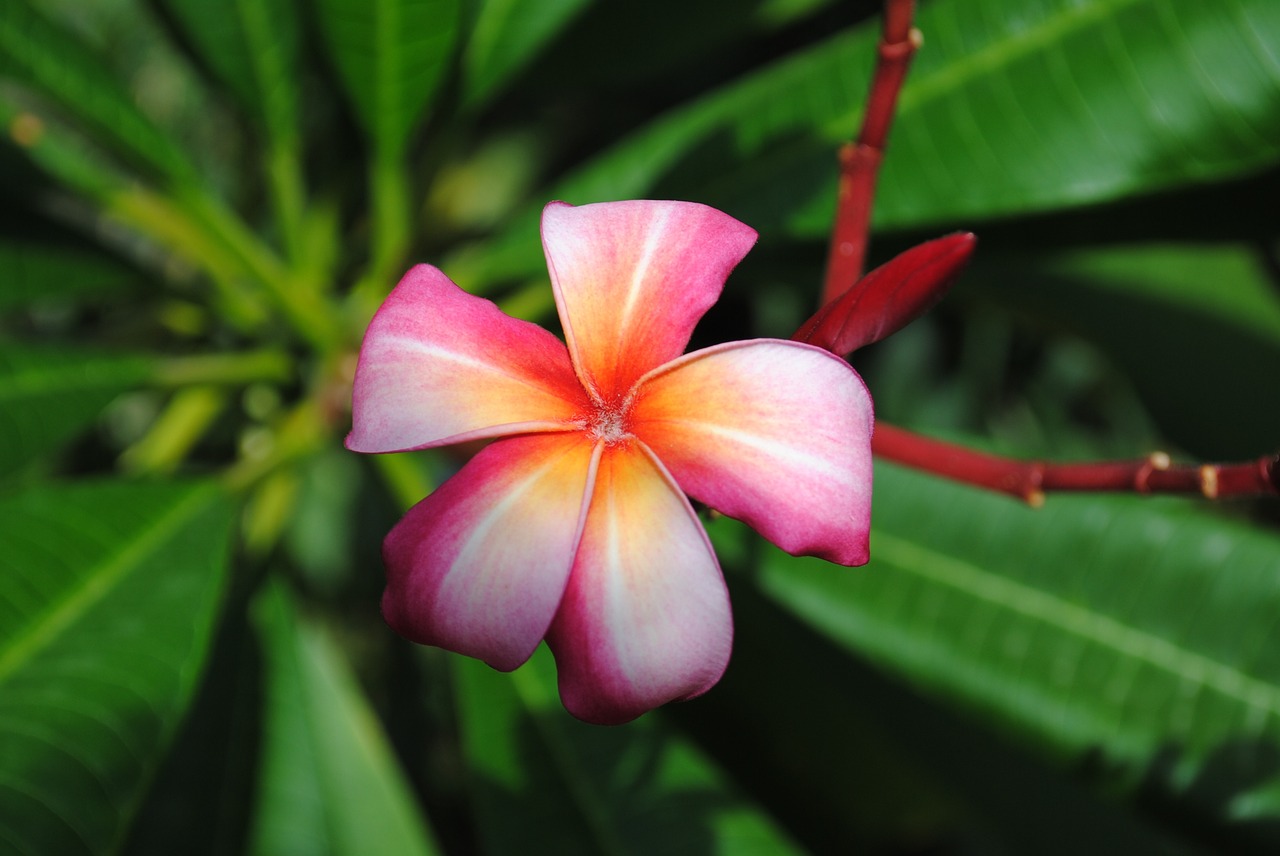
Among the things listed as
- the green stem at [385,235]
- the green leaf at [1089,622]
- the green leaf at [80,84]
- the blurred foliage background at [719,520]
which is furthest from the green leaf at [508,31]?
the green leaf at [1089,622]

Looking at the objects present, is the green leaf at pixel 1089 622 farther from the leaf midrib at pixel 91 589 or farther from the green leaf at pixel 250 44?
the green leaf at pixel 250 44

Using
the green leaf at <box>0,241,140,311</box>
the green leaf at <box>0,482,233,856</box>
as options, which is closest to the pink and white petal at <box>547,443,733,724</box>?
the green leaf at <box>0,482,233,856</box>

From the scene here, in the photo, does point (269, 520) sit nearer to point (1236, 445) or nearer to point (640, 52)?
point (640, 52)

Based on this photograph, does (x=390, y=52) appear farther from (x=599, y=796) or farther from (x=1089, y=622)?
(x=1089, y=622)

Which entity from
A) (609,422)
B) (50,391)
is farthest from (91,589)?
(609,422)

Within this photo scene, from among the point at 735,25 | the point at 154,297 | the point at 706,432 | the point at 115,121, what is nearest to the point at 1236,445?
the point at 735,25

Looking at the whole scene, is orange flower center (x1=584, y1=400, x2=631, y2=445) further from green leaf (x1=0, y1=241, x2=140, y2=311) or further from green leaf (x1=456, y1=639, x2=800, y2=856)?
green leaf (x1=0, y1=241, x2=140, y2=311)
